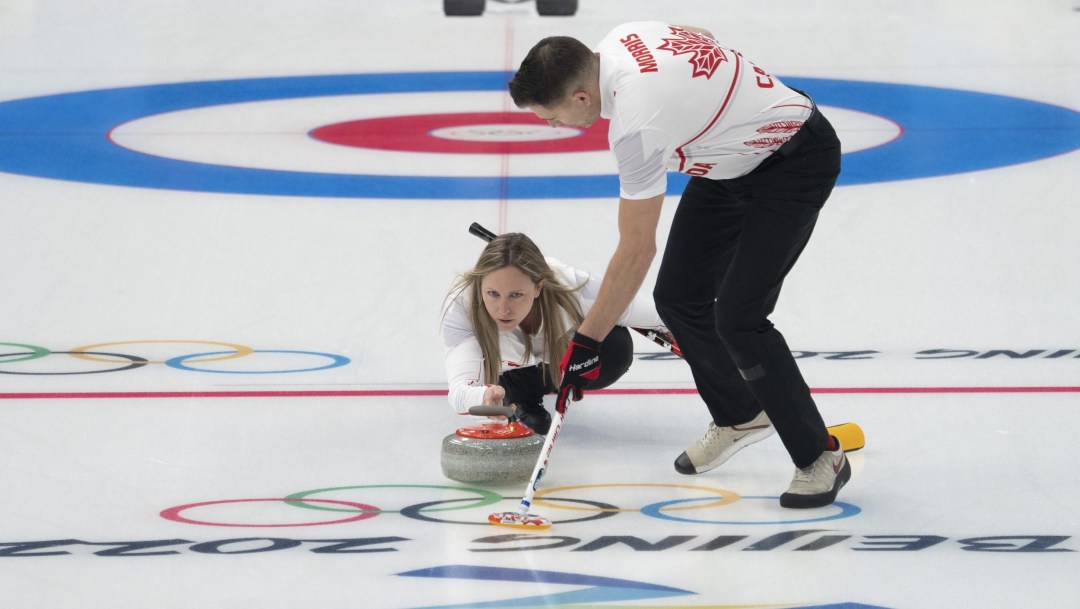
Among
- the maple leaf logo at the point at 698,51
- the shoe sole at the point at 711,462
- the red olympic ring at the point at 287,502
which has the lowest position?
the red olympic ring at the point at 287,502

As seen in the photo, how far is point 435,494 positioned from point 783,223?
110 centimetres

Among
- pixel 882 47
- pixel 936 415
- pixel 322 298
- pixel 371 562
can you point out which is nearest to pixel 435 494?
pixel 371 562

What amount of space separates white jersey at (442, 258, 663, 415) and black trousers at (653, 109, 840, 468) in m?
0.47

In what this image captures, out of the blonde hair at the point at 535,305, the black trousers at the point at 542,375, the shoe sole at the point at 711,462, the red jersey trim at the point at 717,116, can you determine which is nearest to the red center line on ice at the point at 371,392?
the black trousers at the point at 542,375

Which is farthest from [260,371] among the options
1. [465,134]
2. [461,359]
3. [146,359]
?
[465,134]

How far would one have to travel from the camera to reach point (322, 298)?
5.66m

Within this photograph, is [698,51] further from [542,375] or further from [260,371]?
[260,371]

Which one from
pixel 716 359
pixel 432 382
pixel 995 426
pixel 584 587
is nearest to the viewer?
pixel 584 587

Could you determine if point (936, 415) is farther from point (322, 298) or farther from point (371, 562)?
point (322, 298)

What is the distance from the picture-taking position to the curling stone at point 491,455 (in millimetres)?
3607

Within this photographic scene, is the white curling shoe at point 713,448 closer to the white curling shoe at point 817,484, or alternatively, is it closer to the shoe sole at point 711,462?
the shoe sole at point 711,462

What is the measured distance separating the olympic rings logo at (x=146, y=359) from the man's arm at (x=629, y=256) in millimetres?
1752

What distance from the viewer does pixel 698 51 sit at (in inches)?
130

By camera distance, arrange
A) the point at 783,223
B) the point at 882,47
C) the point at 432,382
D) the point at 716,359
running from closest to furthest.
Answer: the point at 783,223
the point at 716,359
the point at 432,382
the point at 882,47
